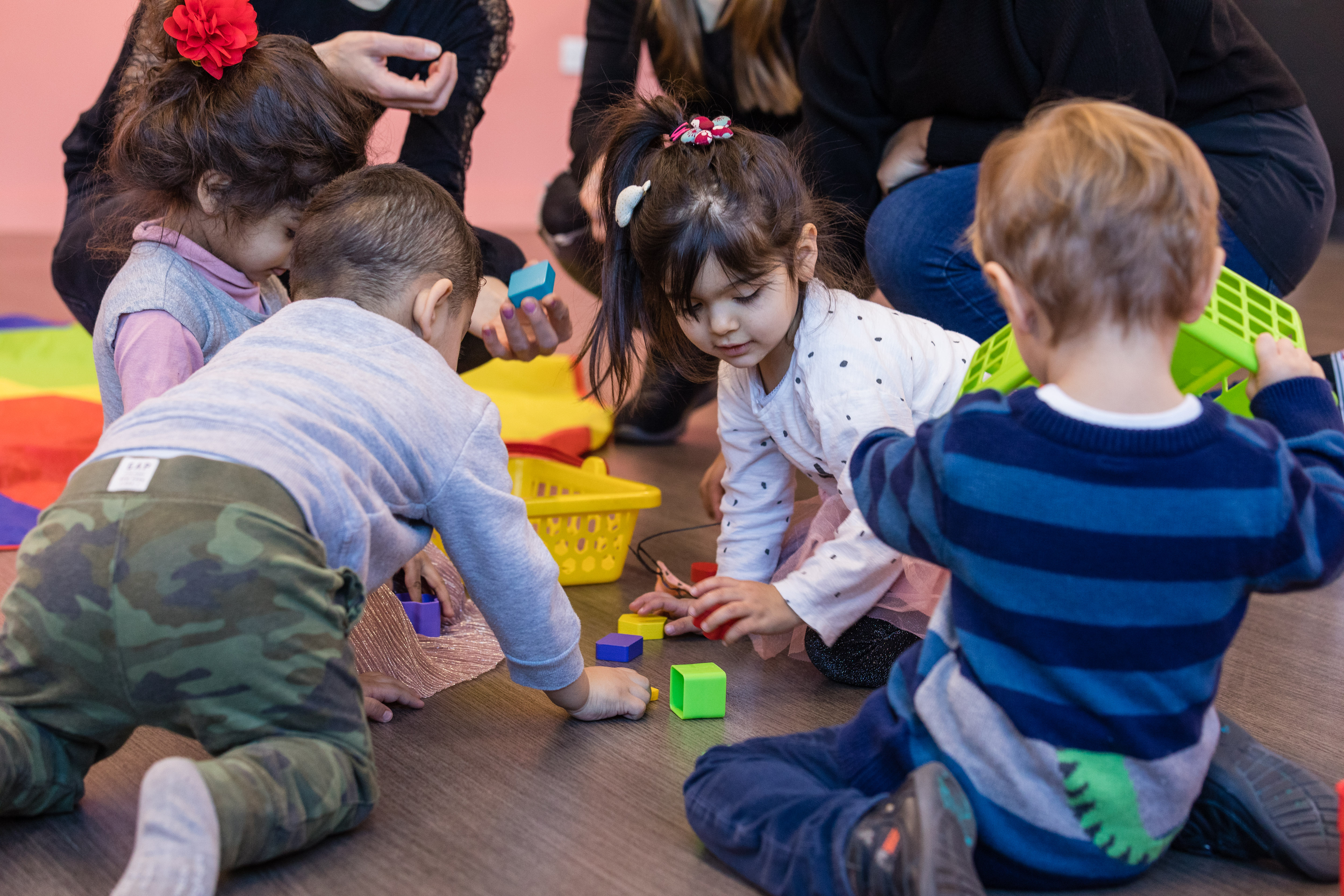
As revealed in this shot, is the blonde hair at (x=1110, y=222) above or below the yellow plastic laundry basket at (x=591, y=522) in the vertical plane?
above

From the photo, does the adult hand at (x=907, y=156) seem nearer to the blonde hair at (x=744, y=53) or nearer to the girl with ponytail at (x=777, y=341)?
the blonde hair at (x=744, y=53)

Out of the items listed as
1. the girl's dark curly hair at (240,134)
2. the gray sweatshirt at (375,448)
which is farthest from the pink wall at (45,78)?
the gray sweatshirt at (375,448)

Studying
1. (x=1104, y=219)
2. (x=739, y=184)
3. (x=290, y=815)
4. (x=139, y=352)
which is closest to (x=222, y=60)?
(x=139, y=352)

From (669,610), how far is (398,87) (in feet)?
2.35

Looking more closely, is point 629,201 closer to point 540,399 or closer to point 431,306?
point 431,306

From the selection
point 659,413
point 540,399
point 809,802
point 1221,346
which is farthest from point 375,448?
point 540,399

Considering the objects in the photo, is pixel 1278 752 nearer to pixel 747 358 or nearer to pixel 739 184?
pixel 747 358

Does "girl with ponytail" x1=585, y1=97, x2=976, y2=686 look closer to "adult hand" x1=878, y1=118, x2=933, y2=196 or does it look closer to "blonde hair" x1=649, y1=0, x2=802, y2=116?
"adult hand" x1=878, y1=118, x2=933, y2=196

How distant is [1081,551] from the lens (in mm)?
721

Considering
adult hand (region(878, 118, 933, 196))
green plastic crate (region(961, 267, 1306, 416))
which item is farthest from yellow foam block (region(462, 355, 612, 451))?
green plastic crate (region(961, 267, 1306, 416))

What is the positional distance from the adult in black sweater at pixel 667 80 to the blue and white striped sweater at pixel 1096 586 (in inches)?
42.8

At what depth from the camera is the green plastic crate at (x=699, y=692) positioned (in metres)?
Result: 1.05

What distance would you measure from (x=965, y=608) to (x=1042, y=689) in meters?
0.07

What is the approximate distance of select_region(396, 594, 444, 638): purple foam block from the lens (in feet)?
4.08
